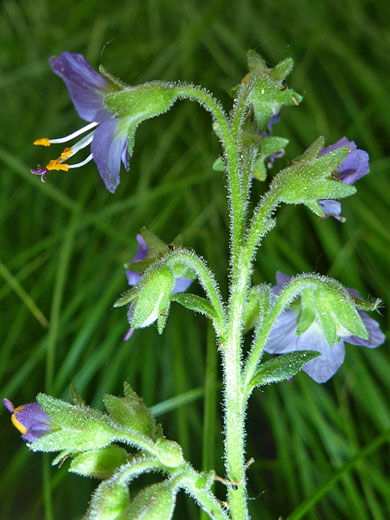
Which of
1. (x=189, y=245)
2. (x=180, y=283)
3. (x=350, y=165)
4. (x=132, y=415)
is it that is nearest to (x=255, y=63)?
(x=350, y=165)

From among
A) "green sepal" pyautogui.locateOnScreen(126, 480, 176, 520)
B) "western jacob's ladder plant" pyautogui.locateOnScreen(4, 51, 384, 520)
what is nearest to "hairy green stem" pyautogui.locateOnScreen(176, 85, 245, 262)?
"western jacob's ladder plant" pyautogui.locateOnScreen(4, 51, 384, 520)

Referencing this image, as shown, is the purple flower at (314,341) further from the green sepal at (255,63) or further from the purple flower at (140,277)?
Result: the green sepal at (255,63)

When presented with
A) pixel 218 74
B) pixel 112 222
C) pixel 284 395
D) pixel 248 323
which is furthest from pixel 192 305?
pixel 218 74

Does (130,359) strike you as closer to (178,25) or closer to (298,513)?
(298,513)

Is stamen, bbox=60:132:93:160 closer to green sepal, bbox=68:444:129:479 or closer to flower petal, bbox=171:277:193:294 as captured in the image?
flower petal, bbox=171:277:193:294

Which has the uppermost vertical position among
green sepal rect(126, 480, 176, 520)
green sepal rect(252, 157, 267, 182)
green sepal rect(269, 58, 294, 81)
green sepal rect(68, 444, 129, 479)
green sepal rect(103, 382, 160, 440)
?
green sepal rect(269, 58, 294, 81)

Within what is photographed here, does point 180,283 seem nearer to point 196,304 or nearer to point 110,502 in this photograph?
point 196,304
